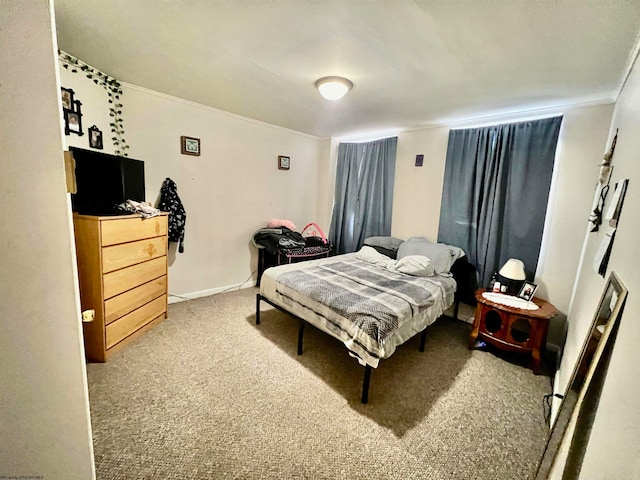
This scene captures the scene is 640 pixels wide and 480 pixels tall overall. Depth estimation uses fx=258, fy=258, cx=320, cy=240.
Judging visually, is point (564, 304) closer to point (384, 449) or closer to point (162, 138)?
point (384, 449)

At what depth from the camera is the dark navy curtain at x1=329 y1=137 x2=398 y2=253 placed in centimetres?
375

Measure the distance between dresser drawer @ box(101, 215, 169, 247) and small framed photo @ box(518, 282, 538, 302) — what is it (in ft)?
11.7

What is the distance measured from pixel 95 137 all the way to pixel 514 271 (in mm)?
4111

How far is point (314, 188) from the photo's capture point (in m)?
4.54

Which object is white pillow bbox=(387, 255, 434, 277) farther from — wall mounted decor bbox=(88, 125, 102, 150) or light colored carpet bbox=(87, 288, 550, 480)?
wall mounted decor bbox=(88, 125, 102, 150)

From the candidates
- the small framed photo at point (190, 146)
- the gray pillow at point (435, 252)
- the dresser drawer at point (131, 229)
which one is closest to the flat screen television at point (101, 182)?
the dresser drawer at point (131, 229)

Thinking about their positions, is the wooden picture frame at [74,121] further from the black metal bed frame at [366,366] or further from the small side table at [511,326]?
the small side table at [511,326]

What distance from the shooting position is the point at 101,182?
217 cm

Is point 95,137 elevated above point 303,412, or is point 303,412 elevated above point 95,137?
point 95,137

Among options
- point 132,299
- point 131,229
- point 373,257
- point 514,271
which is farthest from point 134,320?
point 514,271

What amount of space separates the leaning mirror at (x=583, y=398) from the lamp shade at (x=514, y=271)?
1.38 meters

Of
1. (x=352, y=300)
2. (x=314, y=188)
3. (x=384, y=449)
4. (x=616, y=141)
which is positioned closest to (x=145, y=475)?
(x=384, y=449)

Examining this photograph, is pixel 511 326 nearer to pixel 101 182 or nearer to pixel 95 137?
pixel 101 182

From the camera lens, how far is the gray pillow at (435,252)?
9.36 feet
